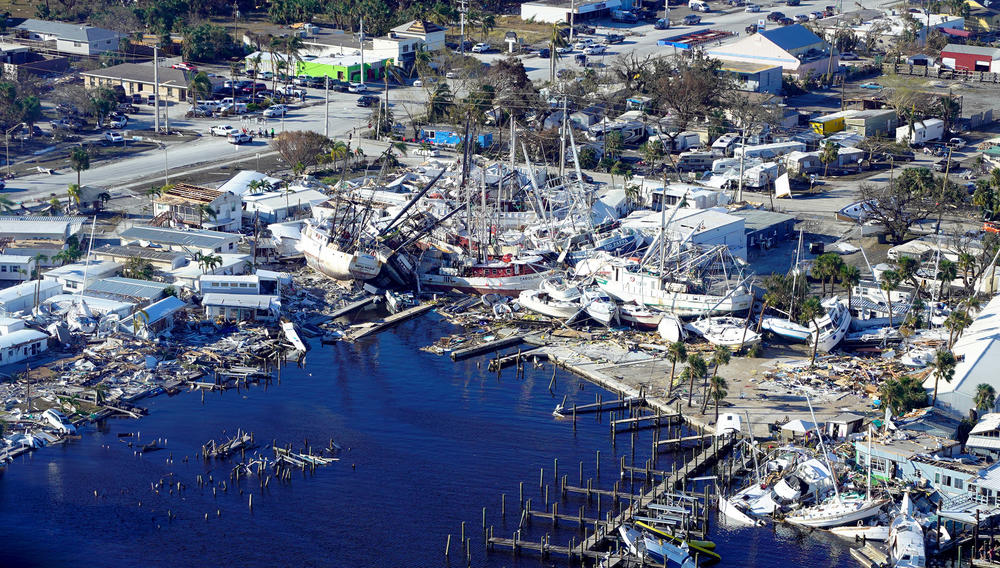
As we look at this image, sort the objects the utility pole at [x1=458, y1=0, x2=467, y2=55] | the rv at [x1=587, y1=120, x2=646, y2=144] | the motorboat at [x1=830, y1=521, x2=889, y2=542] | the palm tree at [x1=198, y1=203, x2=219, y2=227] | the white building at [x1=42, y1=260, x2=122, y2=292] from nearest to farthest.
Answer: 1. the motorboat at [x1=830, y1=521, x2=889, y2=542]
2. the white building at [x1=42, y1=260, x2=122, y2=292]
3. the palm tree at [x1=198, y1=203, x2=219, y2=227]
4. the rv at [x1=587, y1=120, x2=646, y2=144]
5. the utility pole at [x1=458, y1=0, x2=467, y2=55]

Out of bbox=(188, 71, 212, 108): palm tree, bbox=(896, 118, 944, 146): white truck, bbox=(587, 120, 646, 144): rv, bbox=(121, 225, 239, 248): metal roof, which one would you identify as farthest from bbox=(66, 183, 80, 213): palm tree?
bbox=(896, 118, 944, 146): white truck

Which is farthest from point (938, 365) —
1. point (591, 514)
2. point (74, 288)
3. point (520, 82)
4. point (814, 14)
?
point (814, 14)

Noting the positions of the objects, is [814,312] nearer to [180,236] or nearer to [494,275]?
[494,275]

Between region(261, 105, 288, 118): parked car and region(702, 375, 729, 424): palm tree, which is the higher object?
region(261, 105, 288, 118): parked car

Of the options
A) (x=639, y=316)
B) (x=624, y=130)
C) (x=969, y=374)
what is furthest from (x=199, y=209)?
(x=969, y=374)

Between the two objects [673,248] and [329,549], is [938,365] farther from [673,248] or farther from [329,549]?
[329,549]

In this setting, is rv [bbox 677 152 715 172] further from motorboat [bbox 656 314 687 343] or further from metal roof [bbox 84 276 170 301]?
metal roof [bbox 84 276 170 301]

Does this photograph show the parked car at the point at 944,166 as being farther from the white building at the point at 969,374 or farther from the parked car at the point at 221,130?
the parked car at the point at 221,130
